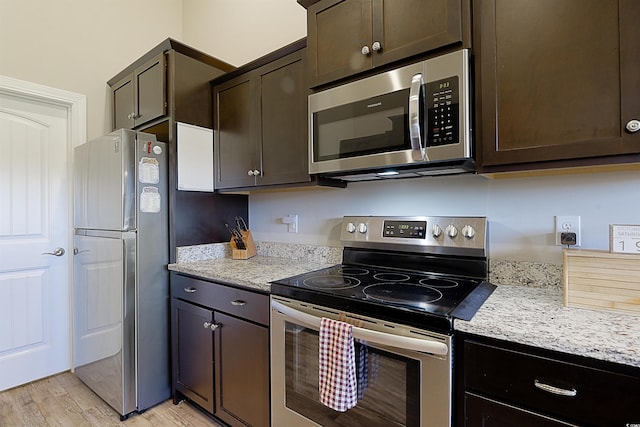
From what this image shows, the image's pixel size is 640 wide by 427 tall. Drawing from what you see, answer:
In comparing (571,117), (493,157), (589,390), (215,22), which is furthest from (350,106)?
(215,22)

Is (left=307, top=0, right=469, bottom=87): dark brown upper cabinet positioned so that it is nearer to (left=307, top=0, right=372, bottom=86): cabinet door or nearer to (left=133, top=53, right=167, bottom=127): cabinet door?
(left=307, top=0, right=372, bottom=86): cabinet door

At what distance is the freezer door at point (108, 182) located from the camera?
1.86 m

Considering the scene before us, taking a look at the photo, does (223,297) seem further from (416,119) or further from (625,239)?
(625,239)

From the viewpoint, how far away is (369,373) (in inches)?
47.1

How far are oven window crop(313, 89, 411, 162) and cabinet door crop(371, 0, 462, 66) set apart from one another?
0.59 feet

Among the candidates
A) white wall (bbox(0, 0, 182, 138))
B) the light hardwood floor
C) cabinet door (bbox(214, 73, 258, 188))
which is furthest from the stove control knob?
white wall (bbox(0, 0, 182, 138))

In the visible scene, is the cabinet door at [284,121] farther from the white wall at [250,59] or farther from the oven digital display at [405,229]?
the oven digital display at [405,229]

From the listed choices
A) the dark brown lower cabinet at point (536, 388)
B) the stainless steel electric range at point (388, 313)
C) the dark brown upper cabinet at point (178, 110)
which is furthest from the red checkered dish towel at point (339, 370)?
the dark brown upper cabinet at point (178, 110)

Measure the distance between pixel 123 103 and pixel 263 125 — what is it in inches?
52.9

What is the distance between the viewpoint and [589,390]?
82cm

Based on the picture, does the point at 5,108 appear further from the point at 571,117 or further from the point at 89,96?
the point at 571,117

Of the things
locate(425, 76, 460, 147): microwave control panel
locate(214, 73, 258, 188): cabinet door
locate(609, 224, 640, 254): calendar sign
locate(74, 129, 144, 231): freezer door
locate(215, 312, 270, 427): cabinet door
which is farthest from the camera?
locate(214, 73, 258, 188): cabinet door

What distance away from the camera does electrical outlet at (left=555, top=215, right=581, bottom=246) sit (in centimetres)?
131

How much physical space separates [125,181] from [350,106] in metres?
1.35
